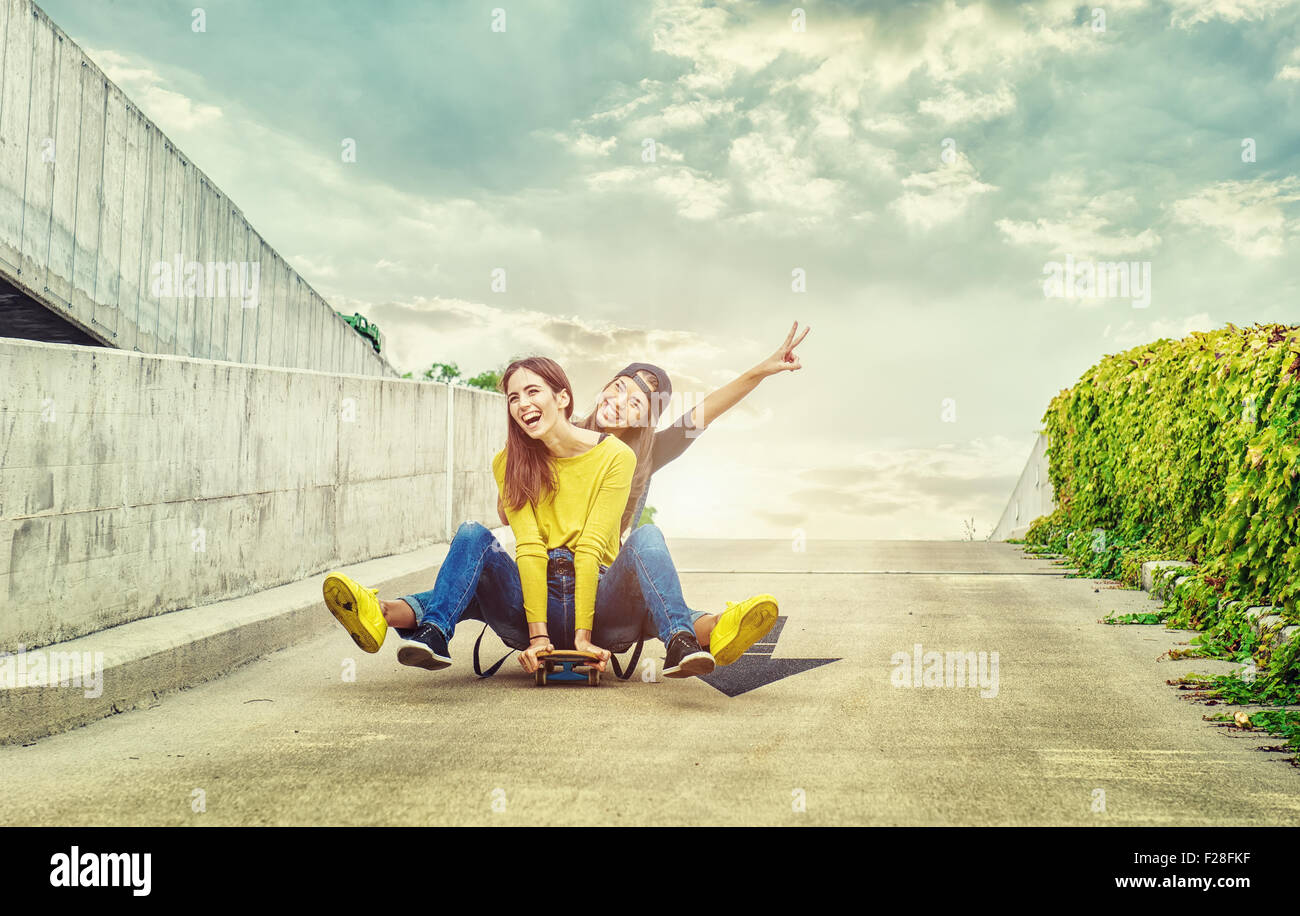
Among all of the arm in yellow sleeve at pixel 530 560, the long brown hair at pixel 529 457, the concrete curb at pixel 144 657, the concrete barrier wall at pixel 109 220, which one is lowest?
the concrete curb at pixel 144 657

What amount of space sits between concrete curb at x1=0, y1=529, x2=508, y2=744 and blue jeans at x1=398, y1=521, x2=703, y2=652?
1.60 m

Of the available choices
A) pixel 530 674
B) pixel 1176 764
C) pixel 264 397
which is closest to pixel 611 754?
pixel 530 674

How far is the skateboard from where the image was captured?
5211 mm

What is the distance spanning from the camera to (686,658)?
4.84 metres

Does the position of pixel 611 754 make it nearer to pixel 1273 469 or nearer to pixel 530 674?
pixel 530 674

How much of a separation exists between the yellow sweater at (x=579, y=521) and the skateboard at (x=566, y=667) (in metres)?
0.17

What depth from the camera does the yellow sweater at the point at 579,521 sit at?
16.6 feet

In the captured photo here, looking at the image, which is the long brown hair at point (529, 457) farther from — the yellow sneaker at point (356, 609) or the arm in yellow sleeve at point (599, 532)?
the yellow sneaker at point (356, 609)

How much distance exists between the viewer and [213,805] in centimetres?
372

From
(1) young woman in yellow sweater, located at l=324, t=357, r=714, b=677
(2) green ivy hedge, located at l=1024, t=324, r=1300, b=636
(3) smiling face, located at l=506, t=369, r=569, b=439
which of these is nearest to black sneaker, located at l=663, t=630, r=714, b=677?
(1) young woman in yellow sweater, located at l=324, t=357, r=714, b=677

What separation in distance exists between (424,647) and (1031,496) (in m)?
14.7

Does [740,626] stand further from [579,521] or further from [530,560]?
[530,560]

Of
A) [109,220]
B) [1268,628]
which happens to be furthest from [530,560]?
[109,220]

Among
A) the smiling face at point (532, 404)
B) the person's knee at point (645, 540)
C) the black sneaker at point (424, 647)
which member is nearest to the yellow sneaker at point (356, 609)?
the black sneaker at point (424, 647)
